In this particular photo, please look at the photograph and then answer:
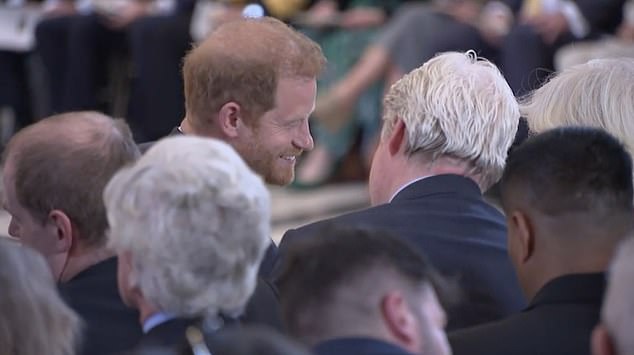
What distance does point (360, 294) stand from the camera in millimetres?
2371

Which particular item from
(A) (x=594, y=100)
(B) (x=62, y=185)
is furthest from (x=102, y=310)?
(A) (x=594, y=100)

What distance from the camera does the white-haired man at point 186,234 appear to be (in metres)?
2.54

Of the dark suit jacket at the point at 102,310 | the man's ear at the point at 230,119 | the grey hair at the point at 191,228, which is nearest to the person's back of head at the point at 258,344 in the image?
the grey hair at the point at 191,228

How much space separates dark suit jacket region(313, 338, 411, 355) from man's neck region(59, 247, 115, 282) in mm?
825

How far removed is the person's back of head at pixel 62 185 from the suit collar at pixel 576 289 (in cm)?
83

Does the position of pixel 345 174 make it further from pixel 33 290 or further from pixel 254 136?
pixel 33 290

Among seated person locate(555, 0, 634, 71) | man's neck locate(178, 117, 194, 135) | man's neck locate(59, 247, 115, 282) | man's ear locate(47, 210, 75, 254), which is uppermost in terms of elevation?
man's ear locate(47, 210, 75, 254)

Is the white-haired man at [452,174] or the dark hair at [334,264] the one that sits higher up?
the dark hair at [334,264]

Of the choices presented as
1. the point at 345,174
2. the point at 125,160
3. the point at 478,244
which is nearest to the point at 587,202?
the point at 478,244

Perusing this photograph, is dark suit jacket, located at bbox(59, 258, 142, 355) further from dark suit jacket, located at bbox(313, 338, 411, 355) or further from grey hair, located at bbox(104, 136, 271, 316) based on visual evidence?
dark suit jacket, located at bbox(313, 338, 411, 355)

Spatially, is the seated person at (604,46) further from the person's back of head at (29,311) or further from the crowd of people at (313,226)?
the person's back of head at (29,311)

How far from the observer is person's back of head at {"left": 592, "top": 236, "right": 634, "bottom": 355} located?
89.7 inches

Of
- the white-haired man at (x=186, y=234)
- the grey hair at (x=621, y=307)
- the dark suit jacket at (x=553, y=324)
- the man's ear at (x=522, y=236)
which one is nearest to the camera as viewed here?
the grey hair at (x=621, y=307)

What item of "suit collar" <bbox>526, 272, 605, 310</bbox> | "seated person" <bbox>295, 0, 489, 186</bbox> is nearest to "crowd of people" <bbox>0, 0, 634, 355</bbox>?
"suit collar" <bbox>526, 272, 605, 310</bbox>
